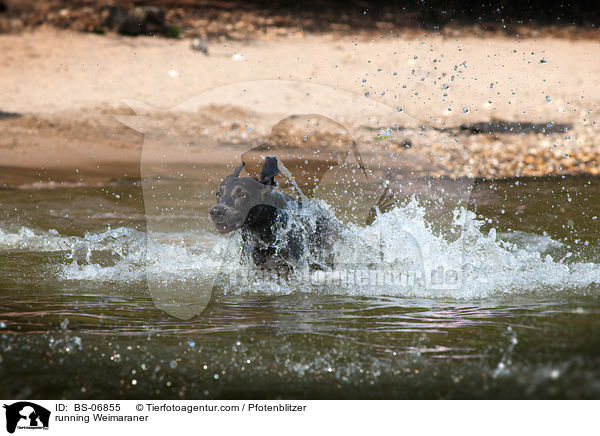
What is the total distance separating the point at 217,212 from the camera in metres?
6.04

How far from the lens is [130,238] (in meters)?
8.02

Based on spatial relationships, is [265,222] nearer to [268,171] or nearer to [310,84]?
[268,171]

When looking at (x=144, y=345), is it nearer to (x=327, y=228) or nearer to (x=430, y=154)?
(x=327, y=228)

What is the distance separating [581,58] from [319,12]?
7091 mm

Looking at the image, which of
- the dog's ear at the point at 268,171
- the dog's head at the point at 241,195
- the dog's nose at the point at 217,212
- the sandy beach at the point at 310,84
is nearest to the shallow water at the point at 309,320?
the dog's head at the point at 241,195

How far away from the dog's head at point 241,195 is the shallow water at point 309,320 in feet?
1.75

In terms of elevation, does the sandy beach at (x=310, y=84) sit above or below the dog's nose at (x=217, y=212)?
above

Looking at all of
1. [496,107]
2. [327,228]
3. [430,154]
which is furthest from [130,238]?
[496,107]

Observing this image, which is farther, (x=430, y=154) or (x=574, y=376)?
(x=430, y=154)

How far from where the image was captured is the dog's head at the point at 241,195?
616 centimetres

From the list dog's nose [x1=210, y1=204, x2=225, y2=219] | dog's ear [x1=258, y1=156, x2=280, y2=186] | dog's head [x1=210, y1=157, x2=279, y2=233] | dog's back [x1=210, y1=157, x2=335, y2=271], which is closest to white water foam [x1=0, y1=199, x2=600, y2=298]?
dog's back [x1=210, y1=157, x2=335, y2=271]

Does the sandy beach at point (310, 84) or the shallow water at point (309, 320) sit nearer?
the shallow water at point (309, 320)
